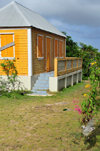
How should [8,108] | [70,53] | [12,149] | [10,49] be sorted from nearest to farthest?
[12,149]
[8,108]
[10,49]
[70,53]

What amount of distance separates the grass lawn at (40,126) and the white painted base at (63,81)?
1856 millimetres

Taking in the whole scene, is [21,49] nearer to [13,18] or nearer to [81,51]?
[13,18]

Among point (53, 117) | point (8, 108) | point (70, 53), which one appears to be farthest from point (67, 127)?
point (70, 53)

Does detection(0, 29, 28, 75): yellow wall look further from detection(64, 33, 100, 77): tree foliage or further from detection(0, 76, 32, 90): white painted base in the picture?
detection(64, 33, 100, 77): tree foliage

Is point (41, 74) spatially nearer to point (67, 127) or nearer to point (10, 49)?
point (10, 49)

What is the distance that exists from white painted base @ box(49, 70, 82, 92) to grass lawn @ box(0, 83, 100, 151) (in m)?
1.86

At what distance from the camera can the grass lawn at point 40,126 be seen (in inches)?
204

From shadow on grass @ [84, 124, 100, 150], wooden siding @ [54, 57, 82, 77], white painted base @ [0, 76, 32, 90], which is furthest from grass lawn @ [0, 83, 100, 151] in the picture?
wooden siding @ [54, 57, 82, 77]

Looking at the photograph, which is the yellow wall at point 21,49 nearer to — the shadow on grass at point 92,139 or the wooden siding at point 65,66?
the wooden siding at point 65,66

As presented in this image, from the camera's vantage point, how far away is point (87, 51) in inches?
971

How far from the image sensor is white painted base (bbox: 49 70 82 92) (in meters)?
12.6

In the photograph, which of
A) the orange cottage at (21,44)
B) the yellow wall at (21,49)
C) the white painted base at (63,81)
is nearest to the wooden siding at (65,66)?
the white painted base at (63,81)

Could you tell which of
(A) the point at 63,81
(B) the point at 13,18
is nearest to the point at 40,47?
(B) the point at 13,18

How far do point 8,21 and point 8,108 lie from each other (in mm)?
6450
